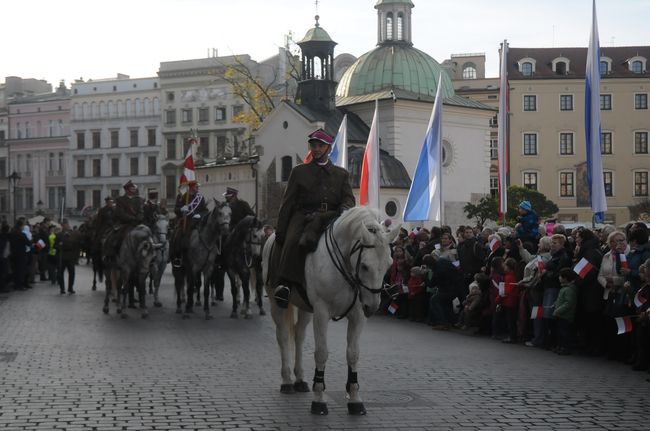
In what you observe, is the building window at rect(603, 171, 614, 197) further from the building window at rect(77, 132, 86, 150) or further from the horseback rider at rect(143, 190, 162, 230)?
the horseback rider at rect(143, 190, 162, 230)

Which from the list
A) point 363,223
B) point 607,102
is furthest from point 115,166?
point 363,223

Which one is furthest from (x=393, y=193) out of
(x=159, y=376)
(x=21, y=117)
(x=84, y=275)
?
(x=21, y=117)

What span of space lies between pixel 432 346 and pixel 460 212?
50.4 meters

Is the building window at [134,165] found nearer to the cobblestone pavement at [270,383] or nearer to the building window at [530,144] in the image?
the building window at [530,144]

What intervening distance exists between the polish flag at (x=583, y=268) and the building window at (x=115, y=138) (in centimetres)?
9772

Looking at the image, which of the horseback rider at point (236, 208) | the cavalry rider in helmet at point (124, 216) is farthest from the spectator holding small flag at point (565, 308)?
the cavalry rider in helmet at point (124, 216)

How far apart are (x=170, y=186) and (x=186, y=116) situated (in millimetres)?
7419

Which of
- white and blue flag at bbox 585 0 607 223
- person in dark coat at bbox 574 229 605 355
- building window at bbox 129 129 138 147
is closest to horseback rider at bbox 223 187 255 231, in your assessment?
white and blue flag at bbox 585 0 607 223

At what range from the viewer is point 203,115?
335ft

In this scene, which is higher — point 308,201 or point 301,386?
point 308,201

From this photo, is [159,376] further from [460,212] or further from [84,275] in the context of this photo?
[460,212]

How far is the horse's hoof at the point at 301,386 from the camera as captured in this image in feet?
37.4

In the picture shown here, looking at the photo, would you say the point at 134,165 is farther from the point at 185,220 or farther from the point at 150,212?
the point at 185,220

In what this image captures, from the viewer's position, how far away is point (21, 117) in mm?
114250
